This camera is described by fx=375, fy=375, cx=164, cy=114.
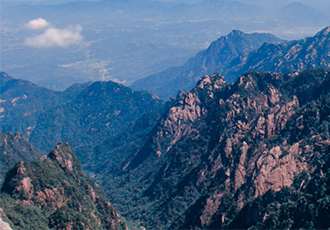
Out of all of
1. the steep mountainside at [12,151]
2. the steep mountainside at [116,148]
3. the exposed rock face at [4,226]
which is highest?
the exposed rock face at [4,226]

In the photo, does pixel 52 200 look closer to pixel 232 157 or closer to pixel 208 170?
pixel 208 170

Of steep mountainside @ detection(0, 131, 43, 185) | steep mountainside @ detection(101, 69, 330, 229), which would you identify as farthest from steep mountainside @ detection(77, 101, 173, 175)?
steep mountainside @ detection(0, 131, 43, 185)

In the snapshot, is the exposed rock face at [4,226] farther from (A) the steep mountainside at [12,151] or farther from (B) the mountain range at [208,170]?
(A) the steep mountainside at [12,151]

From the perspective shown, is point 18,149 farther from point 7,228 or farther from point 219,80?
point 7,228

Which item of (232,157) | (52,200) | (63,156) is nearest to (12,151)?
(63,156)

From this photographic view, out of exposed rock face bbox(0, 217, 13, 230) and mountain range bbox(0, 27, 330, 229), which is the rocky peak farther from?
exposed rock face bbox(0, 217, 13, 230)

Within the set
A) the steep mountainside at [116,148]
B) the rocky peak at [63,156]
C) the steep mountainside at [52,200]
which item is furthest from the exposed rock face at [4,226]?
the steep mountainside at [116,148]

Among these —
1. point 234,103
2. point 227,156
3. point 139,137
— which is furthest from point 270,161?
point 139,137
